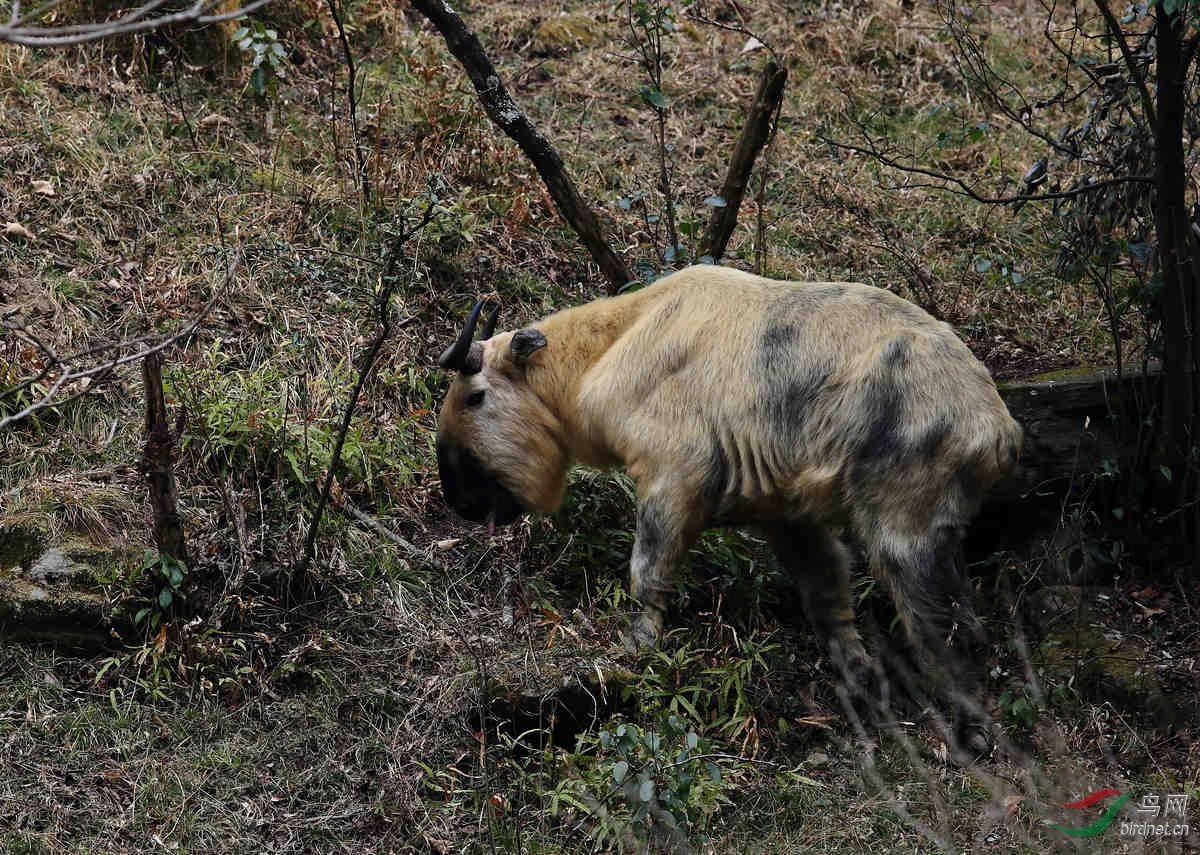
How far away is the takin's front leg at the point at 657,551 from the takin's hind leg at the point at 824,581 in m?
0.58

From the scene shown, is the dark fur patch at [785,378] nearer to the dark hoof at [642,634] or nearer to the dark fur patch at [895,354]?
the dark fur patch at [895,354]

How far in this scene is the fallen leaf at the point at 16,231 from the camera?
6848 millimetres

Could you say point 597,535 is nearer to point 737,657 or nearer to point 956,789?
point 737,657

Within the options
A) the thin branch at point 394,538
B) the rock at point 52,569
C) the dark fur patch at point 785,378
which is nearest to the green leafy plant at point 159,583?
the rock at point 52,569

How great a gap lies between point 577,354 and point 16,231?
3.55 meters

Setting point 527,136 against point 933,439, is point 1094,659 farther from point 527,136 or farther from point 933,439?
point 527,136

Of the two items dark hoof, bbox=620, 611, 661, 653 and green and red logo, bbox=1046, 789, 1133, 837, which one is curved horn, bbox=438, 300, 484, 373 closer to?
dark hoof, bbox=620, 611, 661, 653

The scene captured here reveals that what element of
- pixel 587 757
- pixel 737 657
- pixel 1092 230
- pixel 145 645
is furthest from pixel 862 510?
pixel 145 645

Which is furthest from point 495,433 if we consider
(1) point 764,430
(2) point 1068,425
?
(2) point 1068,425

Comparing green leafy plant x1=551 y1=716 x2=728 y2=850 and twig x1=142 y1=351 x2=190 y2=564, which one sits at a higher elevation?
twig x1=142 y1=351 x2=190 y2=564

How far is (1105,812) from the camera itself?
4223 millimetres

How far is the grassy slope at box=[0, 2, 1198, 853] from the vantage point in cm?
451

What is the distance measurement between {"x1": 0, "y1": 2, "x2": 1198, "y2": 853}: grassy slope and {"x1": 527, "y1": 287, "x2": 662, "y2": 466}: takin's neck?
0.65m

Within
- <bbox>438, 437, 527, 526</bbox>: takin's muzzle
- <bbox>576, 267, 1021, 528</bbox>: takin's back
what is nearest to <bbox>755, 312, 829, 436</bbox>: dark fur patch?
<bbox>576, 267, 1021, 528</bbox>: takin's back
